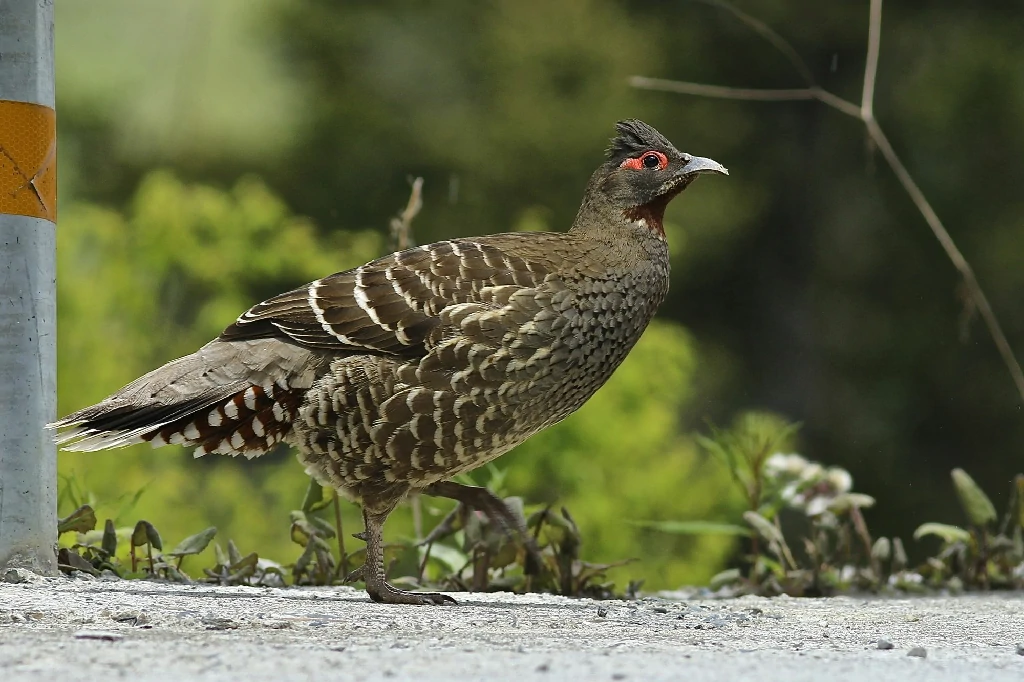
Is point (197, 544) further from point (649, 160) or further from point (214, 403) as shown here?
point (649, 160)

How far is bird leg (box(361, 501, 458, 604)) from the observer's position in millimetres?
3973

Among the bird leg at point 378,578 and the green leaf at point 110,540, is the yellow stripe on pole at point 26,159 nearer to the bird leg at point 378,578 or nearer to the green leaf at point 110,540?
the green leaf at point 110,540

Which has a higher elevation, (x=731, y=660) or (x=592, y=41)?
(x=592, y=41)

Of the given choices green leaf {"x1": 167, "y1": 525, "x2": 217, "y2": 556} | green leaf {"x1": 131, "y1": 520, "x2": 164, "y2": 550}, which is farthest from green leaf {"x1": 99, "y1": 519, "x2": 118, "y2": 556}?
green leaf {"x1": 167, "y1": 525, "x2": 217, "y2": 556}

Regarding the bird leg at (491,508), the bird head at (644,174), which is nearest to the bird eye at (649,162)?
the bird head at (644,174)

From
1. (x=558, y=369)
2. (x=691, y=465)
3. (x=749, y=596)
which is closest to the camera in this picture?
(x=558, y=369)

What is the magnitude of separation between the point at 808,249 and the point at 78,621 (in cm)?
815

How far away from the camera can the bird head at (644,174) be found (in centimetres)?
446

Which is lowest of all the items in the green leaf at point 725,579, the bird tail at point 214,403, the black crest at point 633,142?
the green leaf at point 725,579

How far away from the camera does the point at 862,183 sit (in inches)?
406

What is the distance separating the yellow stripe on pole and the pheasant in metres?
0.64

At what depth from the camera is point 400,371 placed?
4.01 meters

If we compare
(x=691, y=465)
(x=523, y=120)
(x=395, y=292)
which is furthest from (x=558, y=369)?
(x=523, y=120)

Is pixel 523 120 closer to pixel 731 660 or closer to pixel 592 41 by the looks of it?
pixel 592 41
